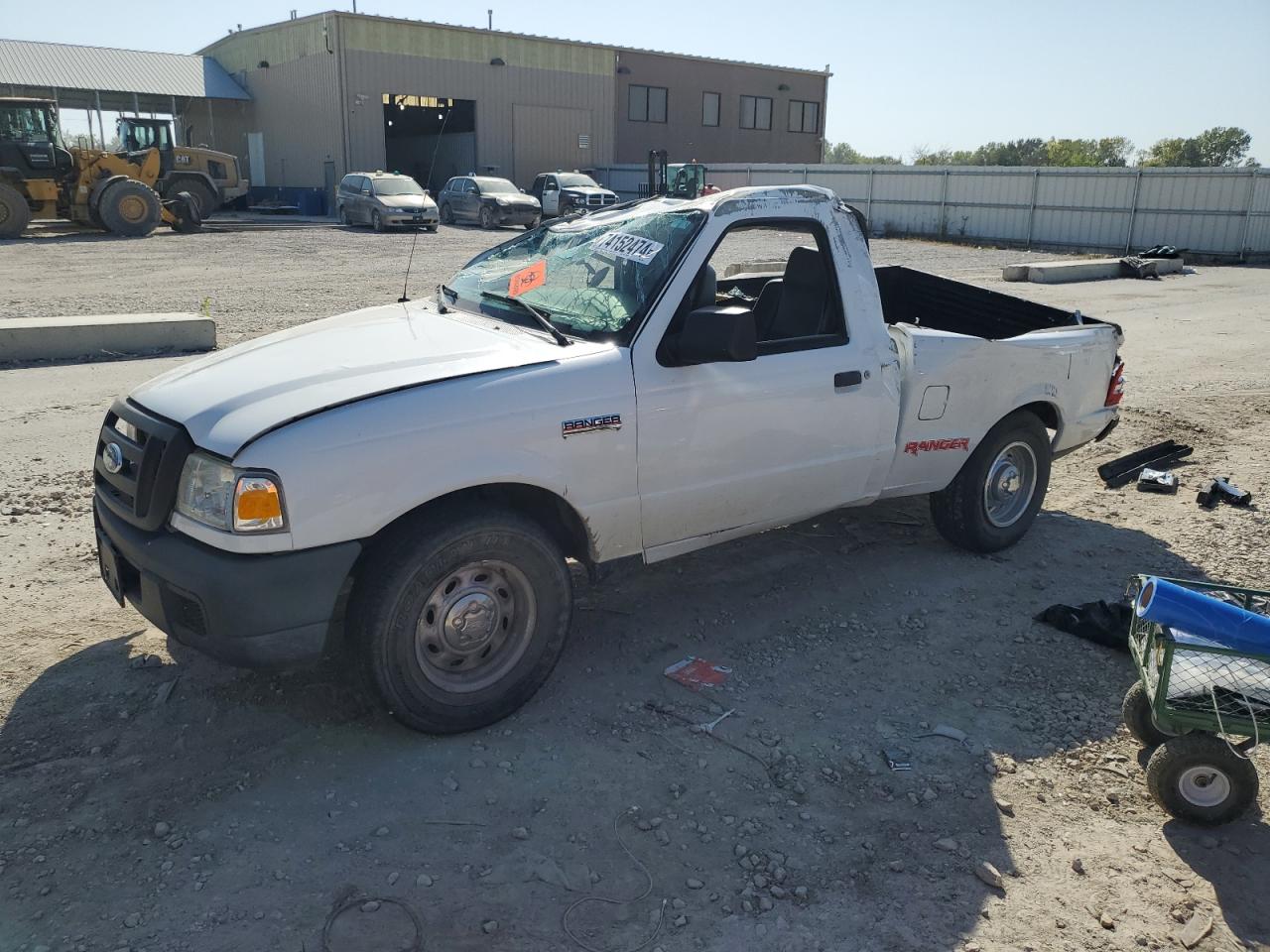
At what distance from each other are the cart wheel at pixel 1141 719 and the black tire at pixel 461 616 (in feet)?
7.16

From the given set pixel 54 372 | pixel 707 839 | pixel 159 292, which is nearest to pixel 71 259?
pixel 159 292

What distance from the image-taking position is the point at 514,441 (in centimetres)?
357

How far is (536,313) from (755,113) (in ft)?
172

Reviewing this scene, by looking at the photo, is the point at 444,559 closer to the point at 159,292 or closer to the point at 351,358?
the point at 351,358

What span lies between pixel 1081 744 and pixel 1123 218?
1143 inches

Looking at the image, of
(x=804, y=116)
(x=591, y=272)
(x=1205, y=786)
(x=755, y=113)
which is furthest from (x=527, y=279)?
(x=804, y=116)

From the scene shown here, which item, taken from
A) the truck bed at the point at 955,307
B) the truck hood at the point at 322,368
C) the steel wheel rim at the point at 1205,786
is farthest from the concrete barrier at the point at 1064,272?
the steel wheel rim at the point at 1205,786

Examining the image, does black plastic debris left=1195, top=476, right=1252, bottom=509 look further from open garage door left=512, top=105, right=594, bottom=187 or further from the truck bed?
open garage door left=512, top=105, right=594, bottom=187

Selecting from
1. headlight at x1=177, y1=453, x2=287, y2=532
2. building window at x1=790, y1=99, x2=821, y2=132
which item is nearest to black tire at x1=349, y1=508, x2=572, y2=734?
headlight at x1=177, y1=453, x2=287, y2=532

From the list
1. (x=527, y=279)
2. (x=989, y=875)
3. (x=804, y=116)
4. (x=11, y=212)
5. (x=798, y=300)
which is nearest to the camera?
(x=989, y=875)

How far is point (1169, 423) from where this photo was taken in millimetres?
8648

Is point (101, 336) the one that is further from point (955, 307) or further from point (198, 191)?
point (198, 191)

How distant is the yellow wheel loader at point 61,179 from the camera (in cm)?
2294

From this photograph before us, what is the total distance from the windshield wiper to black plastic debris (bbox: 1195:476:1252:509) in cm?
480
